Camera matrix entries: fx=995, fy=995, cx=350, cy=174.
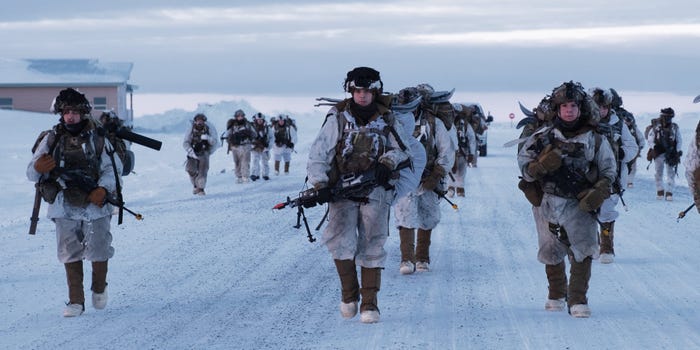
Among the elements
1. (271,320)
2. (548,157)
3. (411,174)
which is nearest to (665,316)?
(548,157)

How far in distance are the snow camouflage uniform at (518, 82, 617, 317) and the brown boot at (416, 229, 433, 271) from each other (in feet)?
9.17

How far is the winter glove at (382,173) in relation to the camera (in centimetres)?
802

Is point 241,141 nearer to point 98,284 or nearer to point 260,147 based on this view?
point 260,147

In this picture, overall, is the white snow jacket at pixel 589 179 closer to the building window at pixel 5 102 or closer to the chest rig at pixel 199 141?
the chest rig at pixel 199 141

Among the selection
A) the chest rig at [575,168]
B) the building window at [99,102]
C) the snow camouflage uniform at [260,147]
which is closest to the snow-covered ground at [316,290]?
the chest rig at [575,168]

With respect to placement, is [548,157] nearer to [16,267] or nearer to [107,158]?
[107,158]

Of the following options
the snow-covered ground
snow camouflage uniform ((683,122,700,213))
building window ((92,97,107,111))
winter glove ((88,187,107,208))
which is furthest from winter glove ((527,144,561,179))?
building window ((92,97,107,111))

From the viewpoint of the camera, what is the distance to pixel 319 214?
57.9 ft

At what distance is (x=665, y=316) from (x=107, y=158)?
500 centimetres

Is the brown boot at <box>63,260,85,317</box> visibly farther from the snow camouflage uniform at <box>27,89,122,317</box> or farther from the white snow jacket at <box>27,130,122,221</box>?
the white snow jacket at <box>27,130,122,221</box>

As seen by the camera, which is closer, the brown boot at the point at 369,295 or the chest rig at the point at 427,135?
the brown boot at the point at 369,295

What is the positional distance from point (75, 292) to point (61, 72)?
170 feet

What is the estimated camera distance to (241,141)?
2620 centimetres

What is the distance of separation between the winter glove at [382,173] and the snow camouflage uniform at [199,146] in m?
14.4
